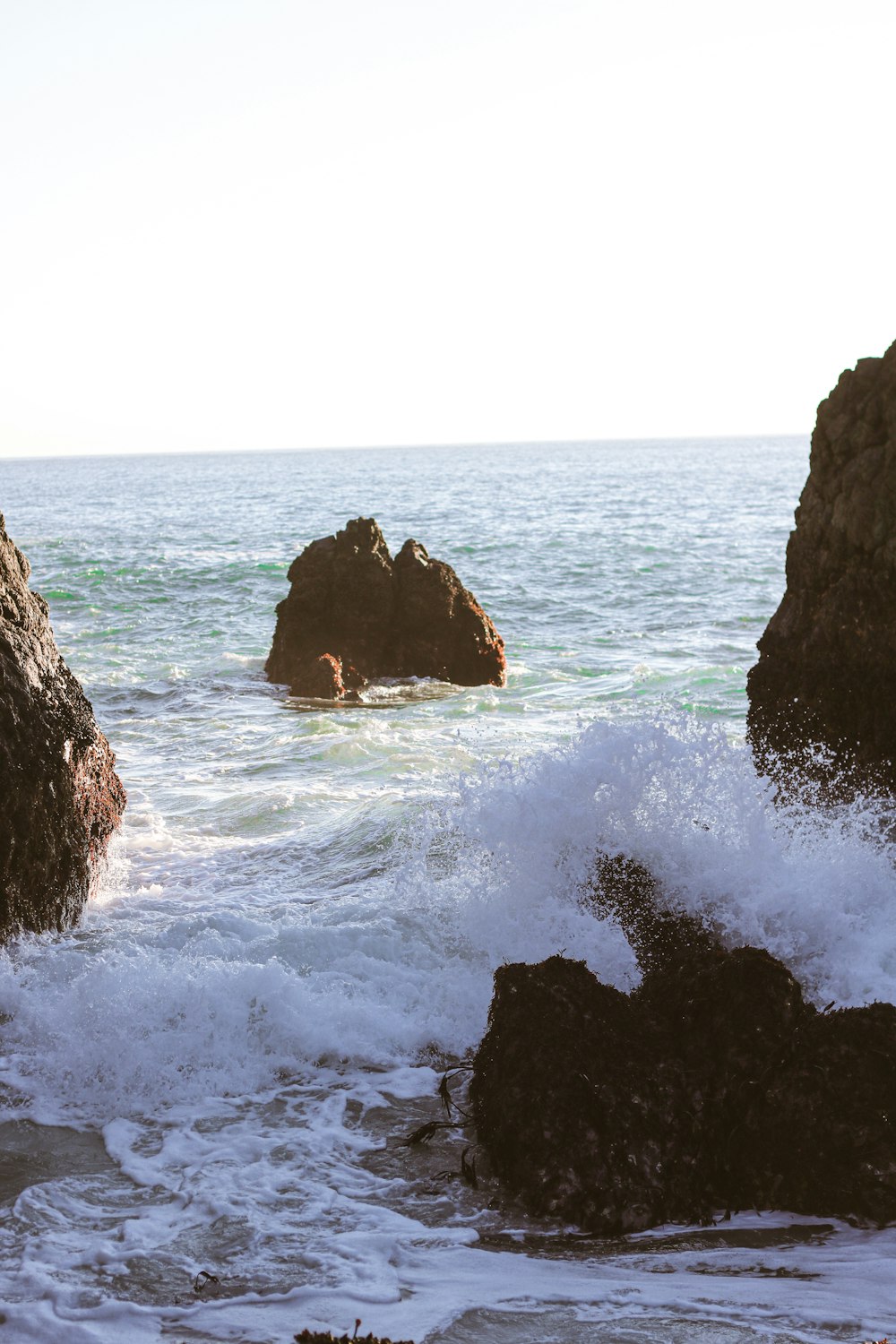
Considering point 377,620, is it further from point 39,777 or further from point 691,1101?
point 691,1101

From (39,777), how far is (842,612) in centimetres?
460

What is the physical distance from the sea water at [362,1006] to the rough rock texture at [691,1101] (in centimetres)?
11

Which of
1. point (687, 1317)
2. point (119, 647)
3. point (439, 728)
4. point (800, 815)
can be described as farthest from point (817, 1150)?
point (119, 647)

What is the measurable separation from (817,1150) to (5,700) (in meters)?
4.58

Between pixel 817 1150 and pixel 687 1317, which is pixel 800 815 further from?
pixel 687 1317

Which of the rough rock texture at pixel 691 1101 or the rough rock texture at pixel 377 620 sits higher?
the rough rock texture at pixel 377 620

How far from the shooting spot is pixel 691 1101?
13.9 feet

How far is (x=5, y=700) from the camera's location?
6527mm

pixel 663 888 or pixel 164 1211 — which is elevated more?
pixel 663 888

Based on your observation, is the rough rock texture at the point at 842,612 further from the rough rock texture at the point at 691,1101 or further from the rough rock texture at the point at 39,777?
the rough rock texture at the point at 39,777

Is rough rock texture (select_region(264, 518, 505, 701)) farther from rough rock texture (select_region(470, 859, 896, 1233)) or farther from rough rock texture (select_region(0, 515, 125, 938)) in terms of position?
rough rock texture (select_region(470, 859, 896, 1233))

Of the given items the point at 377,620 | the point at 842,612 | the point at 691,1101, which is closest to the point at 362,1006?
the point at 691,1101

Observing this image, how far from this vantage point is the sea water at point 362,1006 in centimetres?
370

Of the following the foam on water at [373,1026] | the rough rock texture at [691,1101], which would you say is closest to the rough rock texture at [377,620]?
the foam on water at [373,1026]
